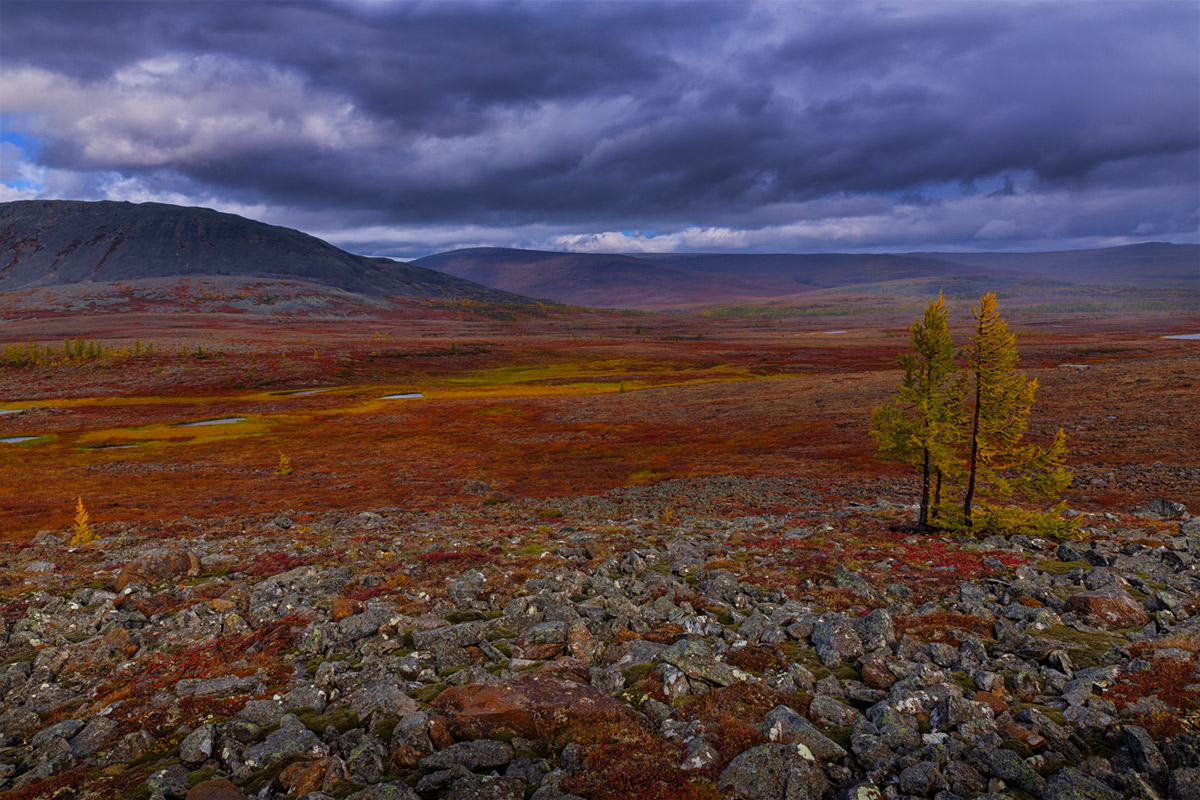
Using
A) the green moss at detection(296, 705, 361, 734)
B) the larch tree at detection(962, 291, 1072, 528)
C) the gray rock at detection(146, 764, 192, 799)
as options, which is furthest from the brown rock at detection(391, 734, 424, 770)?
the larch tree at detection(962, 291, 1072, 528)

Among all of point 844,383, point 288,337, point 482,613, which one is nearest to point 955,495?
point 482,613

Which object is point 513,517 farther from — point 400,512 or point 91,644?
point 91,644

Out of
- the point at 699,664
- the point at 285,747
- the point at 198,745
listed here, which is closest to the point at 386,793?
the point at 285,747

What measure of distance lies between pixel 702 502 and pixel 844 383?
178 feet

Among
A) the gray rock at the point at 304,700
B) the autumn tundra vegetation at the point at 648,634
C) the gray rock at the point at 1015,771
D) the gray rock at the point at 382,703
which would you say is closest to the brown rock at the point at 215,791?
the autumn tundra vegetation at the point at 648,634

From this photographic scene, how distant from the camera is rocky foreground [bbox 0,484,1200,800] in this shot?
746 cm

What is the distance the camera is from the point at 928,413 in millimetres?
21969

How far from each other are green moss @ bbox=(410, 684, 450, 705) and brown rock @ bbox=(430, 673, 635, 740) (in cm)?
44

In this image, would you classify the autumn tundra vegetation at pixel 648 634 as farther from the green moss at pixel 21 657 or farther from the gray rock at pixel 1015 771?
the green moss at pixel 21 657

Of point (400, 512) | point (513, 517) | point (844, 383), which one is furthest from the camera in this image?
point (844, 383)

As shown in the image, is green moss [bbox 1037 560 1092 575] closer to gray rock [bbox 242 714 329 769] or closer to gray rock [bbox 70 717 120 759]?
gray rock [bbox 242 714 329 769]

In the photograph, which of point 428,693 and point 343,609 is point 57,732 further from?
point 428,693

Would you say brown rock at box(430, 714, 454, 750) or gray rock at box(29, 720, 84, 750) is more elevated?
brown rock at box(430, 714, 454, 750)

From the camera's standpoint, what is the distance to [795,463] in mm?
45094
